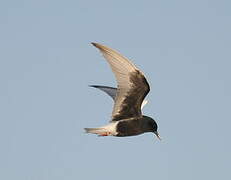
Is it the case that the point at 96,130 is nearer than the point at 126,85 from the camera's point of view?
No

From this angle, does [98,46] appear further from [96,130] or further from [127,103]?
[96,130]

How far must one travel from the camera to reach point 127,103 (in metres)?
22.2

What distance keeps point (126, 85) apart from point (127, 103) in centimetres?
107

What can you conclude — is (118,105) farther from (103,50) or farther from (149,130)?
(103,50)

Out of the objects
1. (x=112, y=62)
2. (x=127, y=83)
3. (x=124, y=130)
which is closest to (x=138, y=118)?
(x=124, y=130)

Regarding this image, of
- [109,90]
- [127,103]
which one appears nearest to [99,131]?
[127,103]

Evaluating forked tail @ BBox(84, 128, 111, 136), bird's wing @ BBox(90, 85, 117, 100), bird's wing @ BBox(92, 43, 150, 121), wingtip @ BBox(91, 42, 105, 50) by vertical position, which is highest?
wingtip @ BBox(91, 42, 105, 50)

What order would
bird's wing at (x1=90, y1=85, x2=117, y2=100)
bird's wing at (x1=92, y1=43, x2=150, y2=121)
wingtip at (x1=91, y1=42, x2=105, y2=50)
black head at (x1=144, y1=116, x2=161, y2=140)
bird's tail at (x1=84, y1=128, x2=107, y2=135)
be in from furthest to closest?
bird's wing at (x1=90, y1=85, x2=117, y2=100) → black head at (x1=144, y1=116, x2=161, y2=140) → bird's tail at (x1=84, y1=128, x2=107, y2=135) → bird's wing at (x1=92, y1=43, x2=150, y2=121) → wingtip at (x1=91, y1=42, x2=105, y2=50)

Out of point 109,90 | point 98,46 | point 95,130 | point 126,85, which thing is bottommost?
point 95,130

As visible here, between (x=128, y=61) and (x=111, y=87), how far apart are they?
275 inches

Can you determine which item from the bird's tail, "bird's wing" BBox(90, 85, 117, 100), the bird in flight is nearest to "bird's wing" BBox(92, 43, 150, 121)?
the bird in flight

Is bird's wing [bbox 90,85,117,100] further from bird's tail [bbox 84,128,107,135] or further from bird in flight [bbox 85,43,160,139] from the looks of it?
bird's tail [bbox 84,128,107,135]

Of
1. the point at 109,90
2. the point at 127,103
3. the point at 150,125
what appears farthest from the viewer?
the point at 109,90

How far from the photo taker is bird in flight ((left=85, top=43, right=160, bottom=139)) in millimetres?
20406
